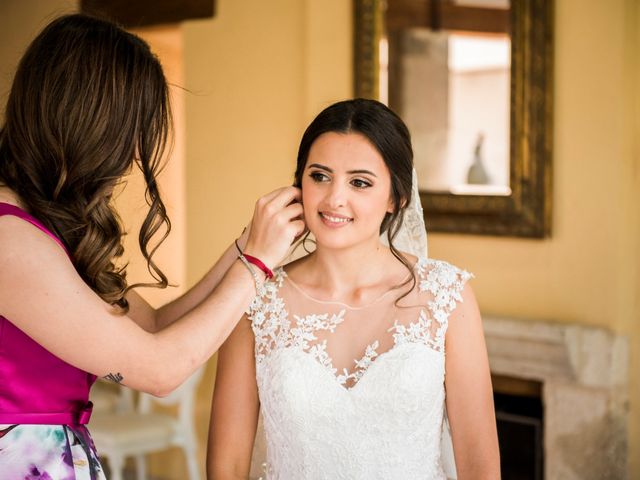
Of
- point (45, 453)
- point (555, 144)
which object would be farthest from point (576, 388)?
point (45, 453)

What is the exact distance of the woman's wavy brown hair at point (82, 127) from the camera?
1430 millimetres

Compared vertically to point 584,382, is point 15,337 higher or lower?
higher

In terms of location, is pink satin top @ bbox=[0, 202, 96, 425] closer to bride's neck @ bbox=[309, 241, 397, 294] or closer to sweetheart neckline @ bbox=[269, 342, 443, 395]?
sweetheart neckline @ bbox=[269, 342, 443, 395]

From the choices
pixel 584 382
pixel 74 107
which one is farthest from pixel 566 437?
pixel 74 107

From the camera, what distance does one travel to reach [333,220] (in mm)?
2029

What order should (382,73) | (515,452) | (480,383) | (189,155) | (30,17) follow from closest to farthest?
1. (480,383)
2. (515,452)
3. (382,73)
4. (189,155)
5. (30,17)

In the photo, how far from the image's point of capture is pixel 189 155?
4723 millimetres

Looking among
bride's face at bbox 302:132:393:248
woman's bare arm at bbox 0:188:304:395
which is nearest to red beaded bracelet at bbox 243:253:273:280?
woman's bare arm at bbox 0:188:304:395

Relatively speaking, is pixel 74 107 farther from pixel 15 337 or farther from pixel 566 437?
pixel 566 437

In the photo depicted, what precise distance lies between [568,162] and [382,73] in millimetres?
967

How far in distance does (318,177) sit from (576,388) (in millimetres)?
1807

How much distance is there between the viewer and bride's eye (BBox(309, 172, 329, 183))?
6.78 feet

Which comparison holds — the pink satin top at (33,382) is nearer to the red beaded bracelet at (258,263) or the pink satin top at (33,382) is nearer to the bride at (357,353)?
the red beaded bracelet at (258,263)

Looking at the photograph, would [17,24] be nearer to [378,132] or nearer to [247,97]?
[247,97]
